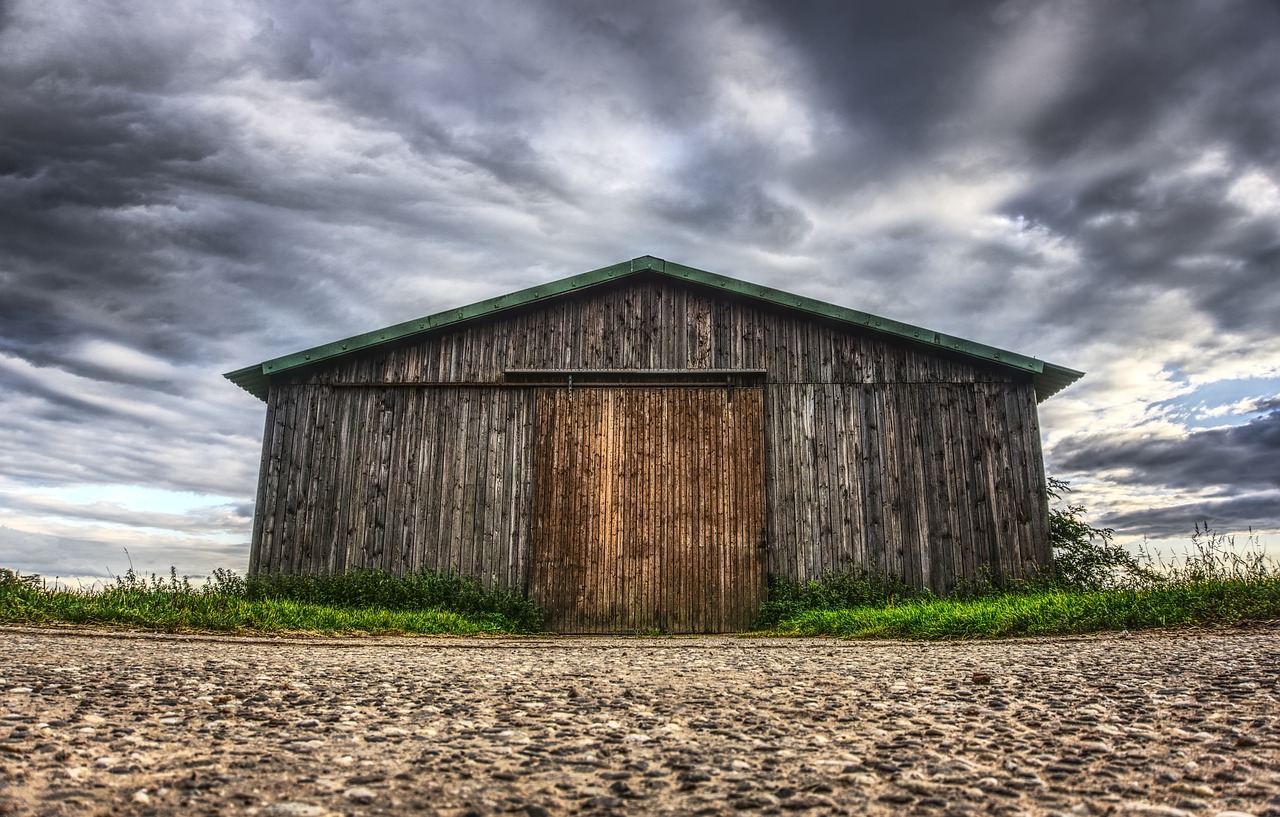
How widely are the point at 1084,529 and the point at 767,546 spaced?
265 inches

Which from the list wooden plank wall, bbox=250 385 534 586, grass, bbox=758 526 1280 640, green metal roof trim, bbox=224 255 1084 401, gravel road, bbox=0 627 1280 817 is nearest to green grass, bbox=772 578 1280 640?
grass, bbox=758 526 1280 640

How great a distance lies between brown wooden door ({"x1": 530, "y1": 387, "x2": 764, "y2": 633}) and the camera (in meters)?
12.5

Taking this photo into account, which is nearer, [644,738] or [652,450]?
[644,738]

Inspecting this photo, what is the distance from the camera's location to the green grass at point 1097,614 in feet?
24.1

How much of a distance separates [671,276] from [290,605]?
7.69 m

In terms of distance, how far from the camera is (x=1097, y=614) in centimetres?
762

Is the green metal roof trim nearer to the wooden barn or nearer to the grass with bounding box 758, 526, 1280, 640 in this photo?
the wooden barn

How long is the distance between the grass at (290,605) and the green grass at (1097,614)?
5.21 m

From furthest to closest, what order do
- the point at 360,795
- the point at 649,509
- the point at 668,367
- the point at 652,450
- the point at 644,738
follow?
the point at 668,367, the point at 652,450, the point at 649,509, the point at 644,738, the point at 360,795

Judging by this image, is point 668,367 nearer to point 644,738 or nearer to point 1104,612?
point 1104,612

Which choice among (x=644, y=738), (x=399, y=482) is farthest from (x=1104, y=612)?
(x=399, y=482)

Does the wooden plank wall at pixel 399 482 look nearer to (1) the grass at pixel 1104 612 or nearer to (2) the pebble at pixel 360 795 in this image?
(1) the grass at pixel 1104 612

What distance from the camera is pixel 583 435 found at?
1306 cm

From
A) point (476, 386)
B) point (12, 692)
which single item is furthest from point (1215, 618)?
point (476, 386)
